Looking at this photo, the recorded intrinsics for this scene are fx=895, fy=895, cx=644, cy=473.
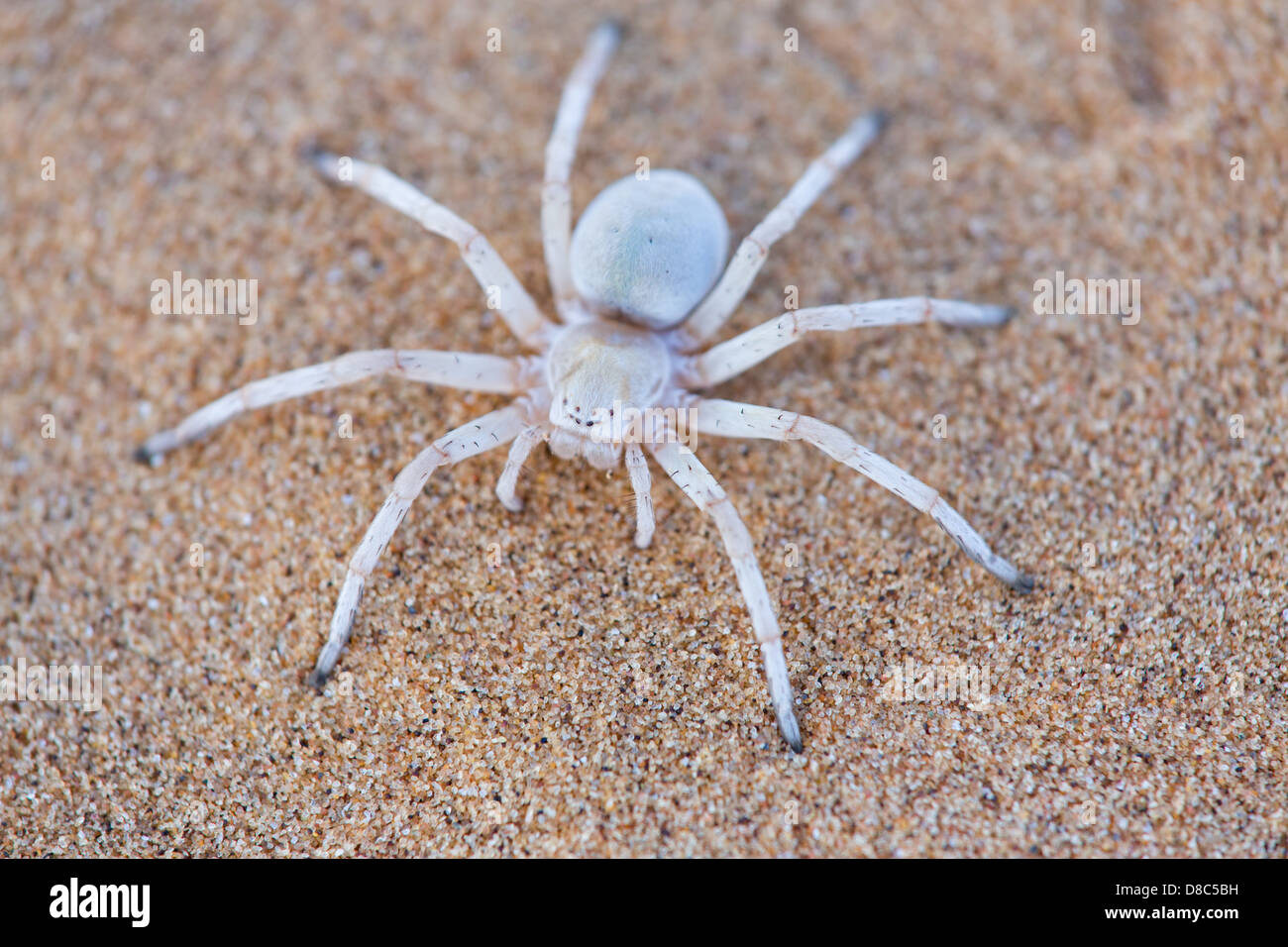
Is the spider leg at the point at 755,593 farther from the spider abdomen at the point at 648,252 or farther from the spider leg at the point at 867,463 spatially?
the spider abdomen at the point at 648,252

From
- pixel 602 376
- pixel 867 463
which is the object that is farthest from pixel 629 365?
pixel 867 463

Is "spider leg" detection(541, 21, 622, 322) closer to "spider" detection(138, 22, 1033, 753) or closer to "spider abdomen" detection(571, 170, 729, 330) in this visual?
"spider" detection(138, 22, 1033, 753)

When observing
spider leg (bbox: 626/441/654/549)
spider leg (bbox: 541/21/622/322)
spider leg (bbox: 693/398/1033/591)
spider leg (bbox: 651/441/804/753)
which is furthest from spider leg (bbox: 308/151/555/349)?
spider leg (bbox: 651/441/804/753)

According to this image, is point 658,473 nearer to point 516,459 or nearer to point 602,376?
point 602,376

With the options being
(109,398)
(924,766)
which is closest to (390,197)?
(109,398)

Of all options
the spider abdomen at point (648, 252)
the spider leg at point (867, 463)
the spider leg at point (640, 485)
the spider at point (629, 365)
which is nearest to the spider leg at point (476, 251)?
the spider at point (629, 365)

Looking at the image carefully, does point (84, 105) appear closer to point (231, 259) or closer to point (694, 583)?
point (231, 259)
